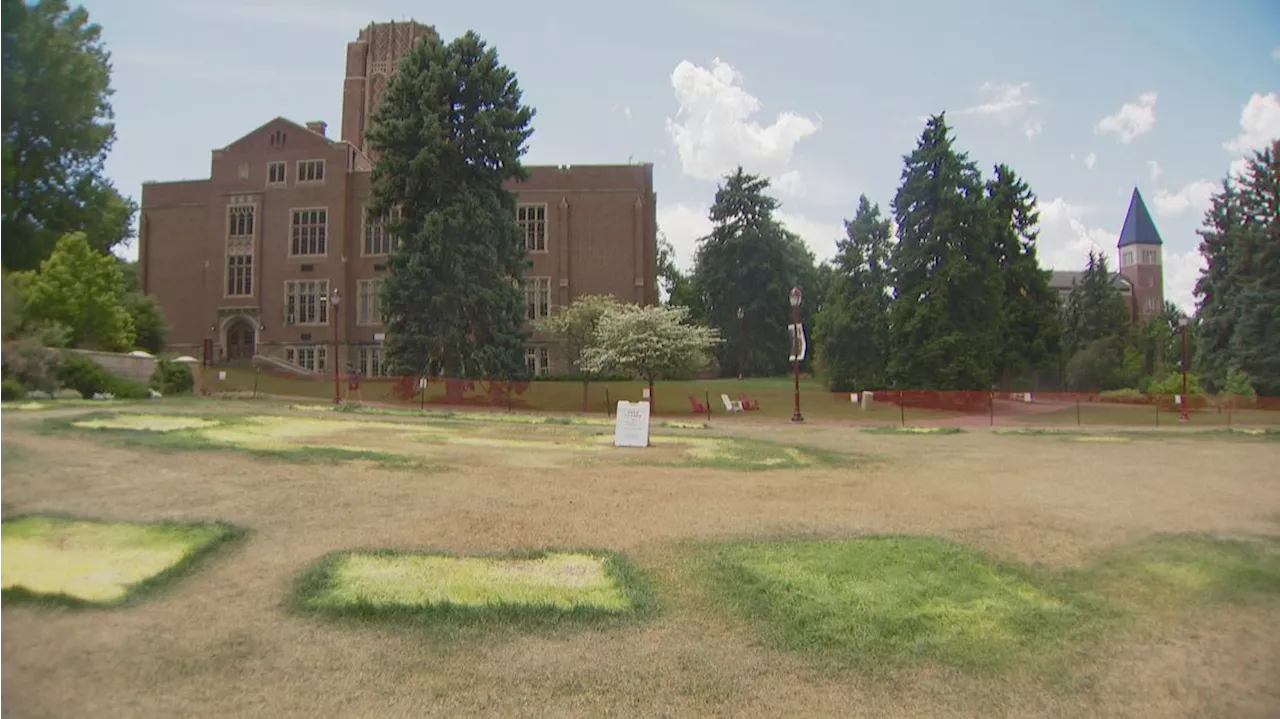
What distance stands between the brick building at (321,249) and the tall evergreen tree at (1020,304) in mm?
22614

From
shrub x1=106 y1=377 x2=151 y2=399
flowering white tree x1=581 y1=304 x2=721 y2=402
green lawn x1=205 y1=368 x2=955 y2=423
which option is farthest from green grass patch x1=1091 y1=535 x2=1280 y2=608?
flowering white tree x1=581 y1=304 x2=721 y2=402

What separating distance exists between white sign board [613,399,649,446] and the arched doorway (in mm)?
48510

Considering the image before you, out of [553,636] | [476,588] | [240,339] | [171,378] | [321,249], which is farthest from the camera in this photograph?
[240,339]

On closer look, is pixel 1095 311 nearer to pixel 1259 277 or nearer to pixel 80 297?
pixel 1259 277

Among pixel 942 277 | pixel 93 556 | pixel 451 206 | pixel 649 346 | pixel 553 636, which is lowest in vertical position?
pixel 553 636

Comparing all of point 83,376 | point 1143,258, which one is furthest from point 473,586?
point 1143,258

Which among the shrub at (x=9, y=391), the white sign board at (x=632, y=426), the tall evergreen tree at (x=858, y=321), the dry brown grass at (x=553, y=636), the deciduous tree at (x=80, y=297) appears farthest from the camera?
the tall evergreen tree at (x=858, y=321)

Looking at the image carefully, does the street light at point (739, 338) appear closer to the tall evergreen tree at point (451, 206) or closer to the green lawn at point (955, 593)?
the tall evergreen tree at point (451, 206)

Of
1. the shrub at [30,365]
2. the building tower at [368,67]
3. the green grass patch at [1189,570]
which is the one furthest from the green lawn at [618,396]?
the building tower at [368,67]

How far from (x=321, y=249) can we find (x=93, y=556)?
180 feet

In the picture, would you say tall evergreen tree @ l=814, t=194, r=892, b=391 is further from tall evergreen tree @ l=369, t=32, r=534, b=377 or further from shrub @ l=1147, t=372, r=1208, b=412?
tall evergreen tree @ l=369, t=32, r=534, b=377

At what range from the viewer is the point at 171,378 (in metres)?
31.8

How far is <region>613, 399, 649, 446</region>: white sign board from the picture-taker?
55.4 ft

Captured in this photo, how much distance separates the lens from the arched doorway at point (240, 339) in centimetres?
5841
